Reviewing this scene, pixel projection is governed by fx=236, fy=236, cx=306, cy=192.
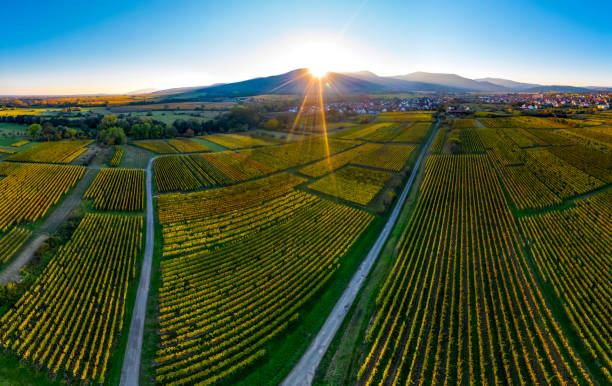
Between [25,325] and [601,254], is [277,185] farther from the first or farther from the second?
[601,254]

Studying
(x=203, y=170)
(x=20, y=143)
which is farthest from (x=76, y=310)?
(x=20, y=143)

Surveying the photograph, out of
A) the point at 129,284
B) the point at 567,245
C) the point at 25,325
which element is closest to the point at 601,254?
the point at 567,245

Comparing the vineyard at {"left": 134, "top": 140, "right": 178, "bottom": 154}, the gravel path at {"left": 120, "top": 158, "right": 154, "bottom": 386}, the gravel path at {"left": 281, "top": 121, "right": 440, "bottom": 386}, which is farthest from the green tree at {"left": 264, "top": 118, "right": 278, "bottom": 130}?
the gravel path at {"left": 281, "top": 121, "right": 440, "bottom": 386}

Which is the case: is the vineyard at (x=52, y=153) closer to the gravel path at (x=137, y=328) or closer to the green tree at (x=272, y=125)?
the gravel path at (x=137, y=328)

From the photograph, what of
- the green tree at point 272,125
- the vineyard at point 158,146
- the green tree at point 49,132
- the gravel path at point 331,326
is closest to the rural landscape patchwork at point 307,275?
the gravel path at point 331,326

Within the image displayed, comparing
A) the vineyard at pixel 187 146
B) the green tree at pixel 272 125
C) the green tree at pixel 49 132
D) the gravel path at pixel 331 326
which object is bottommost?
the gravel path at pixel 331 326

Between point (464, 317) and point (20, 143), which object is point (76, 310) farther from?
point (20, 143)

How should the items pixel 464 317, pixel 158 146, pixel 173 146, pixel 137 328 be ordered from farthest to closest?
1. pixel 158 146
2. pixel 173 146
3. pixel 464 317
4. pixel 137 328
